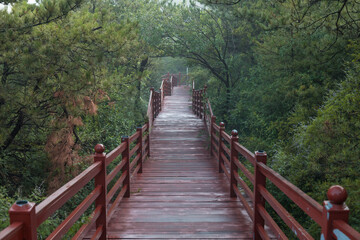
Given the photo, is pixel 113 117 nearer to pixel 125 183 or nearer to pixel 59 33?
pixel 59 33

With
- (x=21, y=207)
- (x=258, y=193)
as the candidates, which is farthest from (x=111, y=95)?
(x=21, y=207)

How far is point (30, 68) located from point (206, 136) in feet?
21.4

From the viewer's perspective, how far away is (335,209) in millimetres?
1859

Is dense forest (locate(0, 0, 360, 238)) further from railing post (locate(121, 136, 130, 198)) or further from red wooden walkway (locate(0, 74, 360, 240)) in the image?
railing post (locate(121, 136, 130, 198))

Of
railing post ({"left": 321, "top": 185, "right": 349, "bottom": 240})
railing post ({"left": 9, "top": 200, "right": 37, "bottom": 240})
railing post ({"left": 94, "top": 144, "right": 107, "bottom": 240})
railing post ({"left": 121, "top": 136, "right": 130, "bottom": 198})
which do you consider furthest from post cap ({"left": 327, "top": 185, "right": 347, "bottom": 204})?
railing post ({"left": 121, "top": 136, "right": 130, "bottom": 198})

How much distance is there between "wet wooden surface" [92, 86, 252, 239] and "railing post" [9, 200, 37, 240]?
2.18 m

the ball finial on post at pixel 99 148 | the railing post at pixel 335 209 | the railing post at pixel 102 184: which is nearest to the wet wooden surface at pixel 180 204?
the railing post at pixel 102 184

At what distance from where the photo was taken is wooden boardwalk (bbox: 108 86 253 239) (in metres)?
4.04

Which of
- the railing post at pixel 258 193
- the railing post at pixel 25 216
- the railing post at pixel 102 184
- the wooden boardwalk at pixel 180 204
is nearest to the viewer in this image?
the railing post at pixel 25 216

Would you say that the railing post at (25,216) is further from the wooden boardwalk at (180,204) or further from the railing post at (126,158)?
the railing post at (126,158)

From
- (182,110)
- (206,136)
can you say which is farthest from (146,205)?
(182,110)

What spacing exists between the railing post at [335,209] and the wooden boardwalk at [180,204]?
2141 millimetres

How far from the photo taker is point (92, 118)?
11305 mm

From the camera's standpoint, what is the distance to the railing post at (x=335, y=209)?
6.01ft
